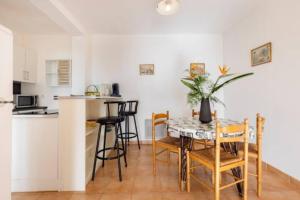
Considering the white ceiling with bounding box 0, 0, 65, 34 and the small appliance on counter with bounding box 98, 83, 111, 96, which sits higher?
the white ceiling with bounding box 0, 0, 65, 34

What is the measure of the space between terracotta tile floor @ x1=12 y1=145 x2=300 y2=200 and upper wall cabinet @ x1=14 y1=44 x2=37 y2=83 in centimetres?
253

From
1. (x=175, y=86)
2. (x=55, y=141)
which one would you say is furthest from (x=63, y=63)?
(x=175, y=86)

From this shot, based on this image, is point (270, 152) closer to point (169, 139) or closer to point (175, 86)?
point (169, 139)

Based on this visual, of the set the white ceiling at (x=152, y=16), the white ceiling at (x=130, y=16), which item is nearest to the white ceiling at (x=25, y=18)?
the white ceiling at (x=130, y=16)

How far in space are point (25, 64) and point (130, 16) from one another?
8.48ft

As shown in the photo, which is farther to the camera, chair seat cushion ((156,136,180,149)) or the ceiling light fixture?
the ceiling light fixture

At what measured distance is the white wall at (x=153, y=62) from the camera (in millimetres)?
3719

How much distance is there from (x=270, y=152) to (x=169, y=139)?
1.57 metres

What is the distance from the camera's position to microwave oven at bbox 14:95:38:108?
3.14 metres

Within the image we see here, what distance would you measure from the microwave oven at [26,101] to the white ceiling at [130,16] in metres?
1.48

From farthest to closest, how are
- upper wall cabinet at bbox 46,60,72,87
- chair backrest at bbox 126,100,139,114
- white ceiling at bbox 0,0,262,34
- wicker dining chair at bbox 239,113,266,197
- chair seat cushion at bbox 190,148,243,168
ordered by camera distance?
upper wall cabinet at bbox 46,60,72,87
chair backrest at bbox 126,100,139,114
white ceiling at bbox 0,0,262,34
wicker dining chair at bbox 239,113,266,197
chair seat cushion at bbox 190,148,243,168

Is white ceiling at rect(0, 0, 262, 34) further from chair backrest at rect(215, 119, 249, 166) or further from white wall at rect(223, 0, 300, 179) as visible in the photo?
chair backrest at rect(215, 119, 249, 166)

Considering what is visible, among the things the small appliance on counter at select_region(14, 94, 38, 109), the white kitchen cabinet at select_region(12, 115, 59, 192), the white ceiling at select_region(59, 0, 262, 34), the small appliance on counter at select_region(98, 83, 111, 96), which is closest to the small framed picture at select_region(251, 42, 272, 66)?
the white ceiling at select_region(59, 0, 262, 34)

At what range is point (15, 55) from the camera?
3.20m
